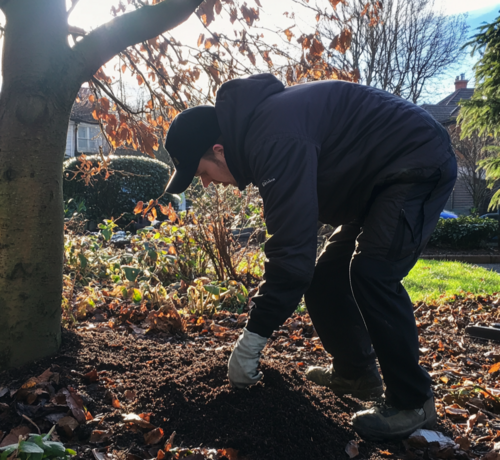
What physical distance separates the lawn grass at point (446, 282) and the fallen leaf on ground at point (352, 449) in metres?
3.42

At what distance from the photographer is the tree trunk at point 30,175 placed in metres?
2.22

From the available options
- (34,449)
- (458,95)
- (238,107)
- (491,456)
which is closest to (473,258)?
(491,456)

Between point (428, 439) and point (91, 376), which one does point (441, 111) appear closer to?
point (428, 439)

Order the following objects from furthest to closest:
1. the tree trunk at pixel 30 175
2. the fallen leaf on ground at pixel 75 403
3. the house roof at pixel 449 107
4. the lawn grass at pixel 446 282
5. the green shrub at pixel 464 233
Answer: the house roof at pixel 449 107 → the green shrub at pixel 464 233 → the lawn grass at pixel 446 282 → the tree trunk at pixel 30 175 → the fallen leaf on ground at pixel 75 403

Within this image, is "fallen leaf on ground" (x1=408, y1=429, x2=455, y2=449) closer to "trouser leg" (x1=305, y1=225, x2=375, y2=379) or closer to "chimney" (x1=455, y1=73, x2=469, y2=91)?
"trouser leg" (x1=305, y1=225, x2=375, y2=379)

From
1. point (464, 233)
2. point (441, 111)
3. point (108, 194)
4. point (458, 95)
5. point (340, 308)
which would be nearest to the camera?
point (340, 308)

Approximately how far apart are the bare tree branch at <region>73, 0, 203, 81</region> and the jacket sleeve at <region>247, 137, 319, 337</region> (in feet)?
3.77

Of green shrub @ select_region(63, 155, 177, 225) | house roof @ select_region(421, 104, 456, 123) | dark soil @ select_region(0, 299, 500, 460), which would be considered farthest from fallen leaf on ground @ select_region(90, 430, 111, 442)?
house roof @ select_region(421, 104, 456, 123)

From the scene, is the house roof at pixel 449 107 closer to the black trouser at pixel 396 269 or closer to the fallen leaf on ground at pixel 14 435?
Answer: the black trouser at pixel 396 269

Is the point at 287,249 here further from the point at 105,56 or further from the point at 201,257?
the point at 201,257

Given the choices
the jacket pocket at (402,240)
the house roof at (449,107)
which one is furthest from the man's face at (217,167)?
the house roof at (449,107)

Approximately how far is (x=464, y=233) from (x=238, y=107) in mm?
11054

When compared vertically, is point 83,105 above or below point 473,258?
above

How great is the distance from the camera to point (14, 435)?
1.71 meters
